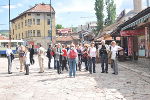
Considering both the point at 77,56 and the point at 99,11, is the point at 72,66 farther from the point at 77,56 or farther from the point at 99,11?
the point at 99,11

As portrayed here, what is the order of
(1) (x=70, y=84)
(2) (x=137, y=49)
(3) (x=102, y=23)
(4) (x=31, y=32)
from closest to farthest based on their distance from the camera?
(1) (x=70, y=84) → (2) (x=137, y=49) → (3) (x=102, y=23) → (4) (x=31, y=32)

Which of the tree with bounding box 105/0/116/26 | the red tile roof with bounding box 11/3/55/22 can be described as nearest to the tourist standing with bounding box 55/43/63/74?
the tree with bounding box 105/0/116/26

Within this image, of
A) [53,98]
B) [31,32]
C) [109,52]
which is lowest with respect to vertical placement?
[53,98]

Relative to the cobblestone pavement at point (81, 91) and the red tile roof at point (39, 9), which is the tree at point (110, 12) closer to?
the red tile roof at point (39, 9)

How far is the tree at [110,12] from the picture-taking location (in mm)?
62312

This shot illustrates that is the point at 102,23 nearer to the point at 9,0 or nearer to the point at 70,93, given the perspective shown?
the point at 9,0

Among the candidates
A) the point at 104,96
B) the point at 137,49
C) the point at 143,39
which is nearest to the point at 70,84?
the point at 104,96

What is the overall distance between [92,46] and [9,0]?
34858mm

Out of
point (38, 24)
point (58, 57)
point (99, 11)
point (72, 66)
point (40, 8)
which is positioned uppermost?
point (40, 8)

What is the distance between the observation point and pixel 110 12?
62.4 meters

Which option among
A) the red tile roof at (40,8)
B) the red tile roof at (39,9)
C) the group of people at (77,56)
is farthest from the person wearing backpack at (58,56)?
the red tile roof at (40,8)

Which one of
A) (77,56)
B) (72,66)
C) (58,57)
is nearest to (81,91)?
(72,66)

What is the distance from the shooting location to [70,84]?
38.1 ft

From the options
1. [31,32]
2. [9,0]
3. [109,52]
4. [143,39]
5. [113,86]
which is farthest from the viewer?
[31,32]
